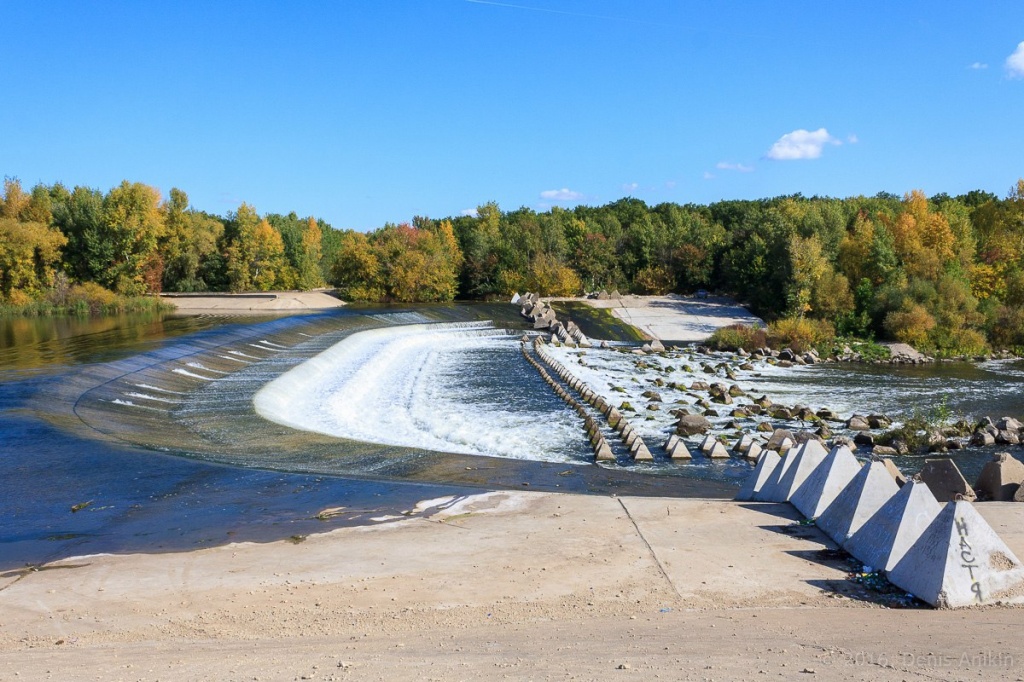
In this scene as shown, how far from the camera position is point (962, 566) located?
239 inches

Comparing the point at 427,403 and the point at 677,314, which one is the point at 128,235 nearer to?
the point at 677,314

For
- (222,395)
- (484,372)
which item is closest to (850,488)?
(222,395)

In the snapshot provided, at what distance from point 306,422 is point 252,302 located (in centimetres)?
3620

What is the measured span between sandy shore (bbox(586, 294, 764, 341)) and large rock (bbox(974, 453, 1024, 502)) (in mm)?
25238

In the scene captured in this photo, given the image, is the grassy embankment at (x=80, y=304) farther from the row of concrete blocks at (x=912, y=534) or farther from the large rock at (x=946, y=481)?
the row of concrete blocks at (x=912, y=534)

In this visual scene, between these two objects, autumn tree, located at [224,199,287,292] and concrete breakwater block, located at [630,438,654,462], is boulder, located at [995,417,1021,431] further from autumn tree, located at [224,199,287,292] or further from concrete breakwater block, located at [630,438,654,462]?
autumn tree, located at [224,199,287,292]

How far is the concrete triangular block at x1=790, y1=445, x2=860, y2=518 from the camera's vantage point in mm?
8391

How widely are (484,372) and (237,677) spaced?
62.9ft

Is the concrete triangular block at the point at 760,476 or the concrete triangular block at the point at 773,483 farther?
the concrete triangular block at the point at 760,476

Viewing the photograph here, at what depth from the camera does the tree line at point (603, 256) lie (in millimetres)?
34344

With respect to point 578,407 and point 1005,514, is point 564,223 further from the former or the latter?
point 1005,514

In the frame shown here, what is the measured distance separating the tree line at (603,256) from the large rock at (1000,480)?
2267 cm

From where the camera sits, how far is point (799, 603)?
6.18 metres

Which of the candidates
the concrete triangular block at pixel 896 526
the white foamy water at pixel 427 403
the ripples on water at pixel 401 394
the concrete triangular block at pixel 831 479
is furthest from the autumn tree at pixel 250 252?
the concrete triangular block at pixel 896 526
